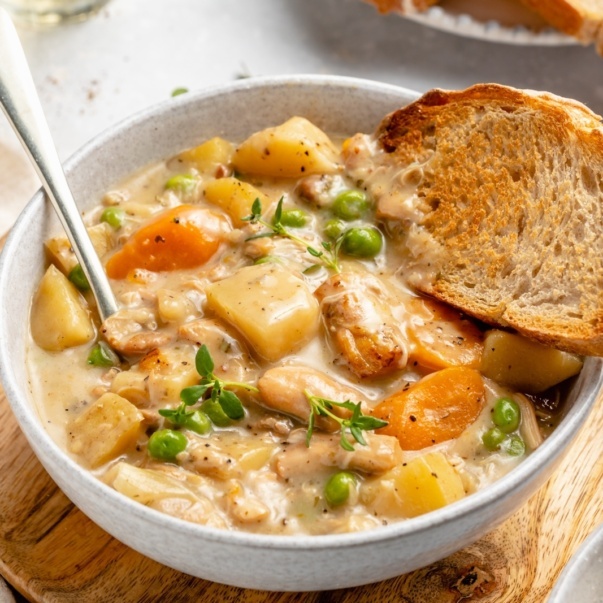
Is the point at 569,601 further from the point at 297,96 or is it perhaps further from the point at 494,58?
the point at 494,58

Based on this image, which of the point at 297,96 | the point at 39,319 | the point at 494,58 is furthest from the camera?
the point at 494,58

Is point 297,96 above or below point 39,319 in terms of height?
above

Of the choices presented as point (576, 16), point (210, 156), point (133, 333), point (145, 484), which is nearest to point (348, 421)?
point (145, 484)

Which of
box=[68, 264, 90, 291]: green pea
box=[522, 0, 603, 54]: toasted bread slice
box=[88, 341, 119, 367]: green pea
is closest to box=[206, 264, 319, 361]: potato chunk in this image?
box=[88, 341, 119, 367]: green pea

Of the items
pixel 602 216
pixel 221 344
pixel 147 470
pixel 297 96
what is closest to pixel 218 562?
pixel 147 470

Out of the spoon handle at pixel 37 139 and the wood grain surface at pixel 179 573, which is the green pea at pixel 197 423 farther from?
the spoon handle at pixel 37 139

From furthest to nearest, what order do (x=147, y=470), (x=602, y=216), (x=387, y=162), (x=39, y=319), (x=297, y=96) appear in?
(x=297, y=96) → (x=387, y=162) → (x=39, y=319) → (x=602, y=216) → (x=147, y=470)

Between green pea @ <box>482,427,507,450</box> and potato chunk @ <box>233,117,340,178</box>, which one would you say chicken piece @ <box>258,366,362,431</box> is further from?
potato chunk @ <box>233,117,340,178</box>

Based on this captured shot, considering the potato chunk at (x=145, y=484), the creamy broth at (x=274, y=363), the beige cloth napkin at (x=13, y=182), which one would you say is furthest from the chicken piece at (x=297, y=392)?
the beige cloth napkin at (x=13, y=182)
